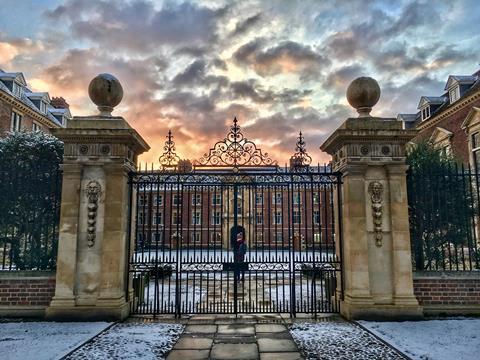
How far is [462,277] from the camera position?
7430 mm

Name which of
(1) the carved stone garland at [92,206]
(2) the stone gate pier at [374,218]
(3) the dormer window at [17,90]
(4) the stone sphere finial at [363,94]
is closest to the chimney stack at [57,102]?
(3) the dormer window at [17,90]

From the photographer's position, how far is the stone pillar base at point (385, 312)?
710 centimetres

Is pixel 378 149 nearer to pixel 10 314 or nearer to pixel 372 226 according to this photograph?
pixel 372 226

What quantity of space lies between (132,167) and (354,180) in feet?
15.9

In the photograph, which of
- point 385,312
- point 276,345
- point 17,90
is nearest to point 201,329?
point 276,345

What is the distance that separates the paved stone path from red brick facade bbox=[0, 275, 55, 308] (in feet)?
9.62

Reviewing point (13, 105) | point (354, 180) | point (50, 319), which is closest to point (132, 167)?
point (50, 319)

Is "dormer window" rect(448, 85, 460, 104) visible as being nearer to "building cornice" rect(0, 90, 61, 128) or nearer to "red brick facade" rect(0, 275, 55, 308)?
"red brick facade" rect(0, 275, 55, 308)

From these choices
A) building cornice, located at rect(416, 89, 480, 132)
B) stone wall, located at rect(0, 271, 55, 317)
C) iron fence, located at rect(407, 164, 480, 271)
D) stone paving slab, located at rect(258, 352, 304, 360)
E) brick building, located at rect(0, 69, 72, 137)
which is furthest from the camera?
brick building, located at rect(0, 69, 72, 137)

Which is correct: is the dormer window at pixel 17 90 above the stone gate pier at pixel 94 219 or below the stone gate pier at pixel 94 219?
above

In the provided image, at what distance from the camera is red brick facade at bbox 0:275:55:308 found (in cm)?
727

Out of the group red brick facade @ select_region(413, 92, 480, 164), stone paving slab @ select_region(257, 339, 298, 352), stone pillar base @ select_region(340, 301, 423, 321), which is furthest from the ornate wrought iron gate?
red brick facade @ select_region(413, 92, 480, 164)

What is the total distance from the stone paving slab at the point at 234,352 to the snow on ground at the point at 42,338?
2.11 meters

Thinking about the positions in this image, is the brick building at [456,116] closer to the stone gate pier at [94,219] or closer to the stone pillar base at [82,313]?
the stone gate pier at [94,219]
